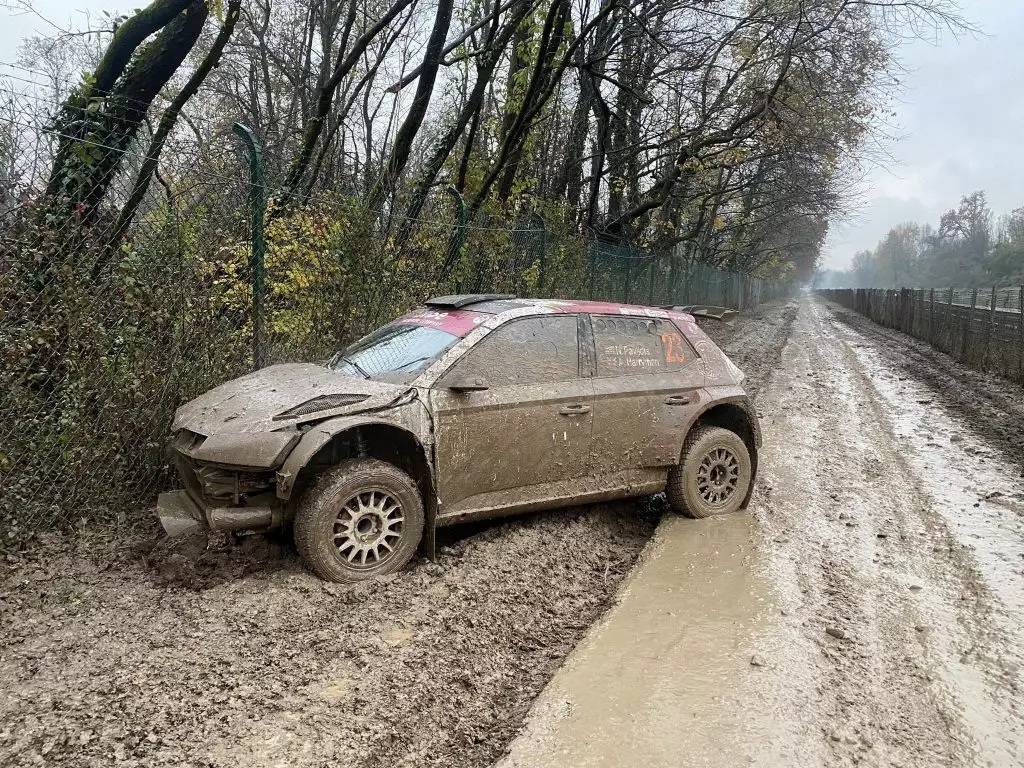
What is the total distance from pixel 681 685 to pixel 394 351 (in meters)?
2.63

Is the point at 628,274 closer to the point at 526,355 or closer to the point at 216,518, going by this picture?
the point at 526,355

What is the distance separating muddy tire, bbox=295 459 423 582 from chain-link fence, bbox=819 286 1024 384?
41.0 feet

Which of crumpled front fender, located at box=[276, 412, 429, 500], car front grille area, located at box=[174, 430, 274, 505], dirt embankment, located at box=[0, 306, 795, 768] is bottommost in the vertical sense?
dirt embankment, located at box=[0, 306, 795, 768]

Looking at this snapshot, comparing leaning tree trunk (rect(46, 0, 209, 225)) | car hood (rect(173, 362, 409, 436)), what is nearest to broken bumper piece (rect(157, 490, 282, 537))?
car hood (rect(173, 362, 409, 436))

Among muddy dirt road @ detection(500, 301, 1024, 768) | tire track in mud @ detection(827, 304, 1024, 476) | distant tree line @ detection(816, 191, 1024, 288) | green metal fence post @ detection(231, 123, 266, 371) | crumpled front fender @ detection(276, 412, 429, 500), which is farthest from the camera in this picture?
distant tree line @ detection(816, 191, 1024, 288)

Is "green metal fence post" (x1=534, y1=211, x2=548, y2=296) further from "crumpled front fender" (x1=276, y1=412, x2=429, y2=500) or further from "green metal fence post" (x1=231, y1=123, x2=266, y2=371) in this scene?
"crumpled front fender" (x1=276, y1=412, x2=429, y2=500)

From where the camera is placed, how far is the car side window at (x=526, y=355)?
4.18m

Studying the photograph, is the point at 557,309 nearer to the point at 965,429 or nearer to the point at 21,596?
the point at 21,596

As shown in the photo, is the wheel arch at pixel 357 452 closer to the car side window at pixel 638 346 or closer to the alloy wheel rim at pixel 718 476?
the car side window at pixel 638 346

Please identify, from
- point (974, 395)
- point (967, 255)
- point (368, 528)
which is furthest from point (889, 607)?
point (967, 255)

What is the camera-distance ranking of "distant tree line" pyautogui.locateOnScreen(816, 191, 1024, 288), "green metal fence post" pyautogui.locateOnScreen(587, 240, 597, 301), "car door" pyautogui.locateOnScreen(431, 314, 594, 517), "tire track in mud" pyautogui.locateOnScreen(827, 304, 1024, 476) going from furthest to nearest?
1. "distant tree line" pyautogui.locateOnScreen(816, 191, 1024, 288)
2. "green metal fence post" pyautogui.locateOnScreen(587, 240, 597, 301)
3. "tire track in mud" pyautogui.locateOnScreen(827, 304, 1024, 476)
4. "car door" pyautogui.locateOnScreen(431, 314, 594, 517)

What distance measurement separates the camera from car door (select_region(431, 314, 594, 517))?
3973 millimetres

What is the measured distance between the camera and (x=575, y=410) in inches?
175

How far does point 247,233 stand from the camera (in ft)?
16.6
